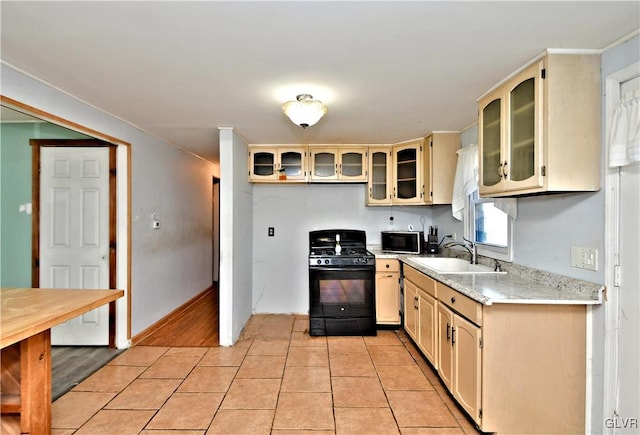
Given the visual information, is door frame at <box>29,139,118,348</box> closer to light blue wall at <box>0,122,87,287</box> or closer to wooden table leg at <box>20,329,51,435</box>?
light blue wall at <box>0,122,87,287</box>

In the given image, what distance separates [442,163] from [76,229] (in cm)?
376

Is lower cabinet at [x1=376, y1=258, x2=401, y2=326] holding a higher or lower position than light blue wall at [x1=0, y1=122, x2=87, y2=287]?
lower

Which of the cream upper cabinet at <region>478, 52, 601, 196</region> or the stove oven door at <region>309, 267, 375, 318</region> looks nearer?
the cream upper cabinet at <region>478, 52, 601, 196</region>

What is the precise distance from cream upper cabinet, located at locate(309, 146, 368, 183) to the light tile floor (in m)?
1.90

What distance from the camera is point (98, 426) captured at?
2.03 m

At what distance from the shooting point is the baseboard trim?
3390 millimetres

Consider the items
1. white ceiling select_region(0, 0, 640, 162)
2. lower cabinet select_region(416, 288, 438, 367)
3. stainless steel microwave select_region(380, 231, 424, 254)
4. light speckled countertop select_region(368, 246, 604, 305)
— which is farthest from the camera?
stainless steel microwave select_region(380, 231, 424, 254)

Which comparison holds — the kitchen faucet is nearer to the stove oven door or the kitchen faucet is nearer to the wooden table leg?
the stove oven door

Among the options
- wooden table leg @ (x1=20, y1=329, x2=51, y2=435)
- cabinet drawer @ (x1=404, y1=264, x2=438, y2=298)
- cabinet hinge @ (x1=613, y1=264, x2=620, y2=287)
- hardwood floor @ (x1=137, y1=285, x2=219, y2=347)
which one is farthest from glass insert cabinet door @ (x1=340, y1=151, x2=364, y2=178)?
wooden table leg @ (x1=20, y1=329, x2=51, y2=435)

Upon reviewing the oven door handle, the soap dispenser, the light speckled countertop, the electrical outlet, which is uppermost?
the electrical outlet

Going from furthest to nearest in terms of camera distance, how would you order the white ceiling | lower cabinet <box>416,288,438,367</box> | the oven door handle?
the oven door handle < lower cabinet <box>416,288,438,367</box> < the white ceiling

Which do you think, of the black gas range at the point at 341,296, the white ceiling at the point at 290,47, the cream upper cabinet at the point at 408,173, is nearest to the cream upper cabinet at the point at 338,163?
the cream upper cabinet at the point at 408,173

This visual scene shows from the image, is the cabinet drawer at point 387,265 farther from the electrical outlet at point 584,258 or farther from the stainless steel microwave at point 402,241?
the electrical outlet at point 584,258

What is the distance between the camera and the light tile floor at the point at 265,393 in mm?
2035
